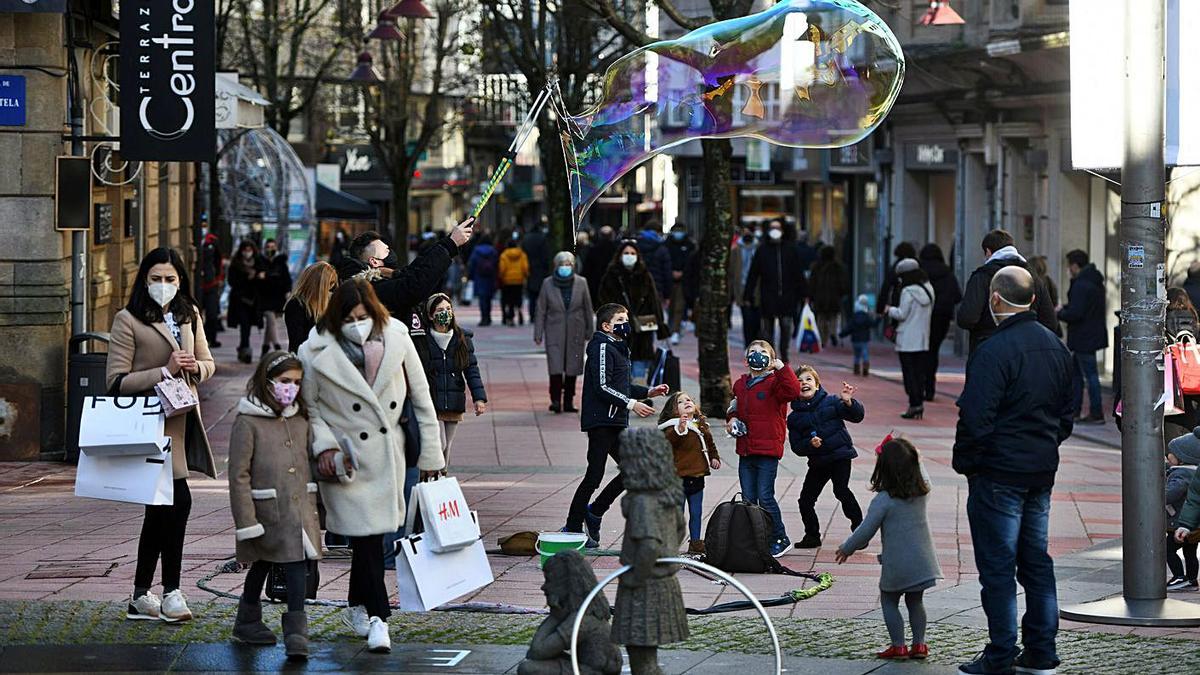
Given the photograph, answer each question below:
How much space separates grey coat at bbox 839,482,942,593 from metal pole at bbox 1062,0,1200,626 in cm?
129

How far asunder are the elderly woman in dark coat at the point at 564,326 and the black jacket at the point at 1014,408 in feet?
36.7

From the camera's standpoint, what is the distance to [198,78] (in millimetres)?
15219

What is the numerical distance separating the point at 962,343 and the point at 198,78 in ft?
52.4

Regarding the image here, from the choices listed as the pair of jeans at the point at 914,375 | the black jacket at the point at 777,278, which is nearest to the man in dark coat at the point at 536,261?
the black jacket at the point at 777,278

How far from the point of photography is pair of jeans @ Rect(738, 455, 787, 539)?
11.1 m

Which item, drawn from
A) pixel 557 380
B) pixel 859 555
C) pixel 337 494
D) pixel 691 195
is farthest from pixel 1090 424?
pixel 691 195

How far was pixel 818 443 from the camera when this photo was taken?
440 inches

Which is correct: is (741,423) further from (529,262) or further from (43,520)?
(529,262)

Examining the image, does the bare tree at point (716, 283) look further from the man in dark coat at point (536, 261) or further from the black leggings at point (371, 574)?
the man in dark coat at point (536, 261)

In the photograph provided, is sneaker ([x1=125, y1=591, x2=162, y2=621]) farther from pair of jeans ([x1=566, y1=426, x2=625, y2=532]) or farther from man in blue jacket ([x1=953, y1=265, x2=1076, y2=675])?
man in blue jacket ([x1=953, y1=265, x2=1076, y2=675])

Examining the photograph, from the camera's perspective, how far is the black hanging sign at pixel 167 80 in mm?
15156

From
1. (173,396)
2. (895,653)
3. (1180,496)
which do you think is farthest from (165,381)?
(1180,496)

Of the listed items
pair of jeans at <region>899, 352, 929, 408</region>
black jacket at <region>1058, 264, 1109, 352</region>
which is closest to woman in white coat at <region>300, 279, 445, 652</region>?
pair of jeans at <region>899, 352, 929, 408</region>

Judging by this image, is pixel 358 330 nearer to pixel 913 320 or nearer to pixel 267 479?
pixel 267 479
